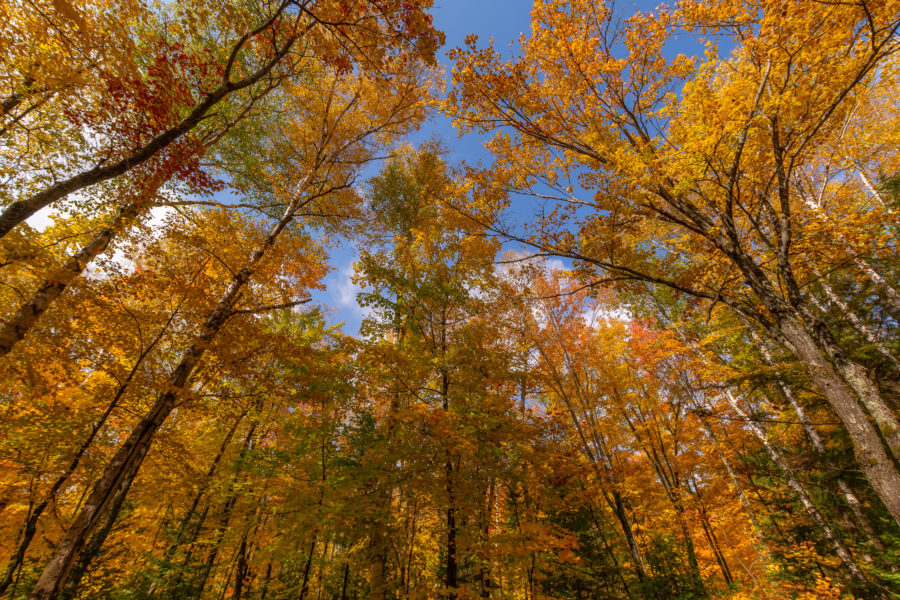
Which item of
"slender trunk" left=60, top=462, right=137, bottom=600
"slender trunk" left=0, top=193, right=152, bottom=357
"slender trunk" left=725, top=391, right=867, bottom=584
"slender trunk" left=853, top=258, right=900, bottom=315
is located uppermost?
"slender trunk" left=853, top=258, right=900, bottom=315

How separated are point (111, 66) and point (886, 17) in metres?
9.81

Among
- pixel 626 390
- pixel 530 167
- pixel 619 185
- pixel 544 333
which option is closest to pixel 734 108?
pixel 619 185

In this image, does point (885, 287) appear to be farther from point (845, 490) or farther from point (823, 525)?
point (823, 525)

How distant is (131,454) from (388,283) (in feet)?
16.2

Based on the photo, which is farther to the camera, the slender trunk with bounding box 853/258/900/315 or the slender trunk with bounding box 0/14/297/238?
the slender trunk with bounding box 853/258/900/315

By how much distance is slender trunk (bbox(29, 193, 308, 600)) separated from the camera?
140 inches

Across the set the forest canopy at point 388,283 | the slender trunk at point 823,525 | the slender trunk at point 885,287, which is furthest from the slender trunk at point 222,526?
the slender trunk at point 885,287

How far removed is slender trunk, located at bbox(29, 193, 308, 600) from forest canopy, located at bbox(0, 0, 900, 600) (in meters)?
0.04

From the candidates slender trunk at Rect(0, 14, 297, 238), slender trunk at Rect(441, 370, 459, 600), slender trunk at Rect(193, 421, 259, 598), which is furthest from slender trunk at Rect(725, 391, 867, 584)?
slender trunk at Rect(193, 421, 259, 598)

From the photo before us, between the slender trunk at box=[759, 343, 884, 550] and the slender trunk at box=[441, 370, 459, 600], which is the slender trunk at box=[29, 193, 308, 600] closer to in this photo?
the slender trunk at box=[441, 370, 459, 600]

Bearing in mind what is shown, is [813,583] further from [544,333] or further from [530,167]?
[530,167]

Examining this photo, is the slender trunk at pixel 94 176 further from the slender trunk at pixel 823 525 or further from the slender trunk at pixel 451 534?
the slender trunk at pixel 823 525

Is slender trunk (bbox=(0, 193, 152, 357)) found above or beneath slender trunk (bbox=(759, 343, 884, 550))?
above

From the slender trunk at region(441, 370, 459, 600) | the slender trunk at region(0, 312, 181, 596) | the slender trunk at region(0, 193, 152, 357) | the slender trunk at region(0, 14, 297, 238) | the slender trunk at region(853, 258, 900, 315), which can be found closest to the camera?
the slender trunk at region(0, 14, 297, 238)
